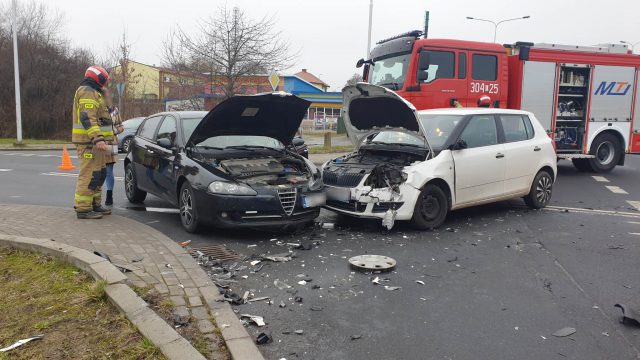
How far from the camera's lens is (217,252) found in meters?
5.60

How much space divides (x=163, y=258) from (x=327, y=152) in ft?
48.0

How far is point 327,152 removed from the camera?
766 inches

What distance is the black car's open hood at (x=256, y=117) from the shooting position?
6703 millimetres

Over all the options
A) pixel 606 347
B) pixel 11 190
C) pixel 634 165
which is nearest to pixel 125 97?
pixel 11 190

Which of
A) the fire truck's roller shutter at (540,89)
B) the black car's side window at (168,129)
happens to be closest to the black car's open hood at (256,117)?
the black car's side window at (168,129)

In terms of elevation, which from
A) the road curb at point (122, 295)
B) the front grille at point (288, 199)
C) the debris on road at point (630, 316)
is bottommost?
the debris on road at point (630, 316)

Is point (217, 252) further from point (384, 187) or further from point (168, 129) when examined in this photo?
point (168, 129)

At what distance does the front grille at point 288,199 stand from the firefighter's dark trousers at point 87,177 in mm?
2625

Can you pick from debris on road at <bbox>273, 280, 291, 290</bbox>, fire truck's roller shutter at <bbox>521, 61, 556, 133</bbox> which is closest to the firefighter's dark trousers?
debris on road at <bbox>273, 280, 291, 290</bbox>

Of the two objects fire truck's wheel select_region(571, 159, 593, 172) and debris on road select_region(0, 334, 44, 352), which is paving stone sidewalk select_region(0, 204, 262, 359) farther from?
fire truck's wheel select_region(571, 159, 593, 172)

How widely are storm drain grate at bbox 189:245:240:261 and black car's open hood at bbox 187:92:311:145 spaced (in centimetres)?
174

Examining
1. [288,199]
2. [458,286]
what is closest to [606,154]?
[288,199]

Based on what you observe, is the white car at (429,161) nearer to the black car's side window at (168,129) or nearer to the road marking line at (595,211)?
the road marking line at (595,211)

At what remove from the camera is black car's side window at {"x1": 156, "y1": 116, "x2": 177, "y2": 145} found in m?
7.29
